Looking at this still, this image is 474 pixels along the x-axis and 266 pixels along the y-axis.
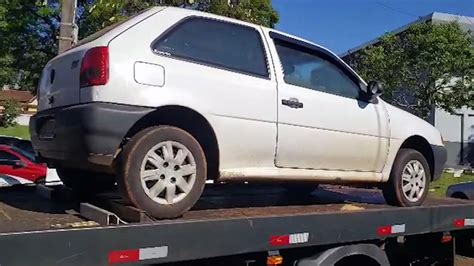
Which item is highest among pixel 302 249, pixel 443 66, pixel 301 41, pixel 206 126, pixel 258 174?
pixel 443 66

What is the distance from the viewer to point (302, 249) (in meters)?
4.14

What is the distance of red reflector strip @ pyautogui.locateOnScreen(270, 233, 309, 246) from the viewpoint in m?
3.84

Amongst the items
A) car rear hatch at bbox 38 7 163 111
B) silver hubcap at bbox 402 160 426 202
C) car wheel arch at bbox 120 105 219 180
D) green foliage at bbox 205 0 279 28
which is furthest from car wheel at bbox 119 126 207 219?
green foliage at bbox 205 0 279 28

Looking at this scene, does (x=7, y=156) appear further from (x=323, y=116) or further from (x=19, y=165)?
(x=323, y=116)

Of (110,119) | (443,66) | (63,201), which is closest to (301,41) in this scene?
(110,119)

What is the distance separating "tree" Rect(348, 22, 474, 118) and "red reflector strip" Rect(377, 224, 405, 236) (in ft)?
59.6

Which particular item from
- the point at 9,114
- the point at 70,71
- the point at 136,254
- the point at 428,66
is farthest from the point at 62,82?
the point at 9,114

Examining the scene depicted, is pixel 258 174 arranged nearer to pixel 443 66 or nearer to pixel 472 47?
pixel 443 66

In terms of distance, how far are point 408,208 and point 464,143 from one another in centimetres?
2911

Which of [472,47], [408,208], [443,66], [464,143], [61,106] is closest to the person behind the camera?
[61,106]

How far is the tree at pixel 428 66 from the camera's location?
2172cm

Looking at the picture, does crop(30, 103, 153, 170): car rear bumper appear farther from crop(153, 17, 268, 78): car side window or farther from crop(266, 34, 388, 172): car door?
crop(266, 34, 388, 172): car door

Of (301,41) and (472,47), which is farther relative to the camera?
(472,47)

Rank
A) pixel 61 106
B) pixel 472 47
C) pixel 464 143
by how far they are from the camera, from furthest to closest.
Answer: pixel 464 143, pixel 472 47, pixel 61 106
